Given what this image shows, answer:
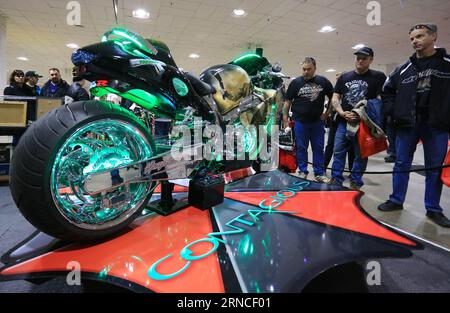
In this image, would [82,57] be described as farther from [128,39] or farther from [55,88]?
[55,88]

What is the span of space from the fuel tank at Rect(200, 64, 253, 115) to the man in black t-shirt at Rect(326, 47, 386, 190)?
1300 millimetres

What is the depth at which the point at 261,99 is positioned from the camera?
8.41 feet

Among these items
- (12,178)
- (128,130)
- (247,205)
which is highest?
(128,130)

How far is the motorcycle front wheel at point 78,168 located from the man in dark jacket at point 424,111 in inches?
80.3

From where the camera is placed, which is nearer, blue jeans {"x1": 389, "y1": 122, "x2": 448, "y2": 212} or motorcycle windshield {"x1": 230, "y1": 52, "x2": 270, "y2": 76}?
blue jeans {"x1": 389, "y1": 122, "x2": 448, "y2": 212}

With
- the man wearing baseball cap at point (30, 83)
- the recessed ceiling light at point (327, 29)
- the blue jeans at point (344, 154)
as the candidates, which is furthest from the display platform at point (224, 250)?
the recessed ceiling light at point (327, 29)

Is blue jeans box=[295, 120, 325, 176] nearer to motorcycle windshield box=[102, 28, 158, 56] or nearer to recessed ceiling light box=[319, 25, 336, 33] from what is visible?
motorcycle windshield box=[102, 28, 158, 56]

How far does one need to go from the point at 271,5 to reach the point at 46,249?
6827mm

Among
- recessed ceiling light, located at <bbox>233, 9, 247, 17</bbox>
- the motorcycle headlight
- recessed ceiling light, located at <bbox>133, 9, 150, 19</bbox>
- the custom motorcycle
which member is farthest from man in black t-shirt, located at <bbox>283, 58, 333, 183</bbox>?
recessed ceiling light, located at <bbox>133, 9, 150, 19</bbox>

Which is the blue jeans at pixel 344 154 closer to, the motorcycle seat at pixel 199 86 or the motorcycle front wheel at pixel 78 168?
the motorcycle seat at pixel 199 86

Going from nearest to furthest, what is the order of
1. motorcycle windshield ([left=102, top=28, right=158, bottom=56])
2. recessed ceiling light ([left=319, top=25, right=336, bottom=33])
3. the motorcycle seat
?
motorcycle windshield ([left=102, top=28, right=158, bottom=56]) → the motorcycle seat → recessed ceiling light ([left=319, top=25, right=336, bottom=33])

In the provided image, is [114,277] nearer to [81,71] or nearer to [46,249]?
[46,249]

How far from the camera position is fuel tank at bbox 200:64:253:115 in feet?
7.04

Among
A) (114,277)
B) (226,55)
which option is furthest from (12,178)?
(226,55)
